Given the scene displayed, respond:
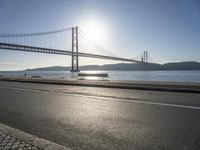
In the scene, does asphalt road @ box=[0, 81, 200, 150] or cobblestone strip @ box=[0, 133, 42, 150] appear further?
asphalt road @ box=[0, 81, 200, 150]

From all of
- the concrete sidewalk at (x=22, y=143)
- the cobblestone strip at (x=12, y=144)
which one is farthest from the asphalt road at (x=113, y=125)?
the cobblestone strip at (x=12, y=144)

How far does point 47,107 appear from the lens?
24.0 ft

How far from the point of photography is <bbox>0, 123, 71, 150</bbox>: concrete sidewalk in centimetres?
366

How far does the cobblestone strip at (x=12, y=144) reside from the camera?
3621 mm

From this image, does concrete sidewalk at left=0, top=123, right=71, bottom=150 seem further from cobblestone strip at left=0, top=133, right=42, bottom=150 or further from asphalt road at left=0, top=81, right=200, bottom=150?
asphalt road at left=0, top=81, right=200, bottom=150

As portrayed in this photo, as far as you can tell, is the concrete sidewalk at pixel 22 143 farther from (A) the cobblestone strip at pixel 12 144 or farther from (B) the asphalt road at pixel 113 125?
(B) the asphalt road at pixel 113 125

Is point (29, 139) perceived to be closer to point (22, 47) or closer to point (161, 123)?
point (161, 123)

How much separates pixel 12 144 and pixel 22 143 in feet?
0.49

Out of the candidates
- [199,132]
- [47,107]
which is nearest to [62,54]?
[47,107]

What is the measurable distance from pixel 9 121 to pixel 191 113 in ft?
14.3

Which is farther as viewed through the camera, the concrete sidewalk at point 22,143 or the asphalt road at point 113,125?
the asphalt road at point 113,125

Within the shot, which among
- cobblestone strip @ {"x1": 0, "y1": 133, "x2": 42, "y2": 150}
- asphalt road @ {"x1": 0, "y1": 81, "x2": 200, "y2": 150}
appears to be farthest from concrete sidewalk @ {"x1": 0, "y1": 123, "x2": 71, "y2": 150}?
asphalt road @ {"x1": 0, "y1": 81, "x2": 200, "y2": 150}

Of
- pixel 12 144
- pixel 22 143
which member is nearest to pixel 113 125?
pixel 22 143

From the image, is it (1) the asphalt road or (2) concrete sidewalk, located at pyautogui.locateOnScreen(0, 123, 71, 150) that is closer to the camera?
(2) concrete sidewalk, located at pyautogui.locateOnScreen(0, 123, 71, 150)
